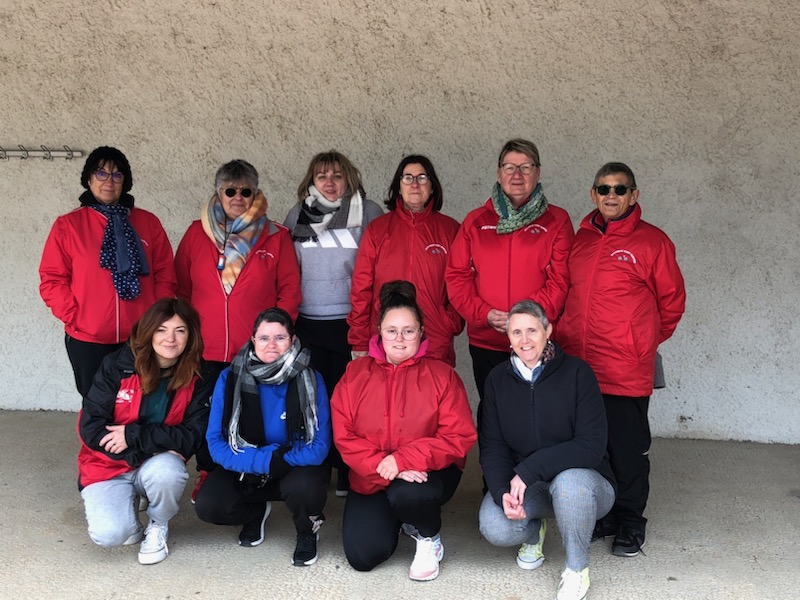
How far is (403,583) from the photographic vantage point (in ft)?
9.10

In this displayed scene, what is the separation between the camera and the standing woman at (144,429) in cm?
295

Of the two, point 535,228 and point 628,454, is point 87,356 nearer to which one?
point 535,228

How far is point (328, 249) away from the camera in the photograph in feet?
11.5

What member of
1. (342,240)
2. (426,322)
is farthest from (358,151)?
(426,322)

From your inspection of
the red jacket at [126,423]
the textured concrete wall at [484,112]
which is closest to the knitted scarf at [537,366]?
the red jacket at [126,423]

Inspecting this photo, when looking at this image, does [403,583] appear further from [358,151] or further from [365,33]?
[365,33]

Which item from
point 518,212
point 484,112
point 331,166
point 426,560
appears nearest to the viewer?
point 426,560

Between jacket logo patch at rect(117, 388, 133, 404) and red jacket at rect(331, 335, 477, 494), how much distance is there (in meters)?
0.72

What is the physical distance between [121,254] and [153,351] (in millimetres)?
522

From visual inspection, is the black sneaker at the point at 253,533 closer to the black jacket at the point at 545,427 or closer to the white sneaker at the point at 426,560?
the white sneaker at the point at 426,560

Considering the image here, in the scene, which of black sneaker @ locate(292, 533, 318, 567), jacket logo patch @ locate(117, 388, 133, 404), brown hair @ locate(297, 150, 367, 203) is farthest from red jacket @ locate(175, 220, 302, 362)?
black sneaker @ locate(292, 533, 318, 567)

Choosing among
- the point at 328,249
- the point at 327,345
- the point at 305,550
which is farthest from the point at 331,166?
the point at 305,550

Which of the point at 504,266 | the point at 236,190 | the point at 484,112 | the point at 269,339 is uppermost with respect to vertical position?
the point at 484,112

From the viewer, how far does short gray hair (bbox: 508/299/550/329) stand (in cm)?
284
